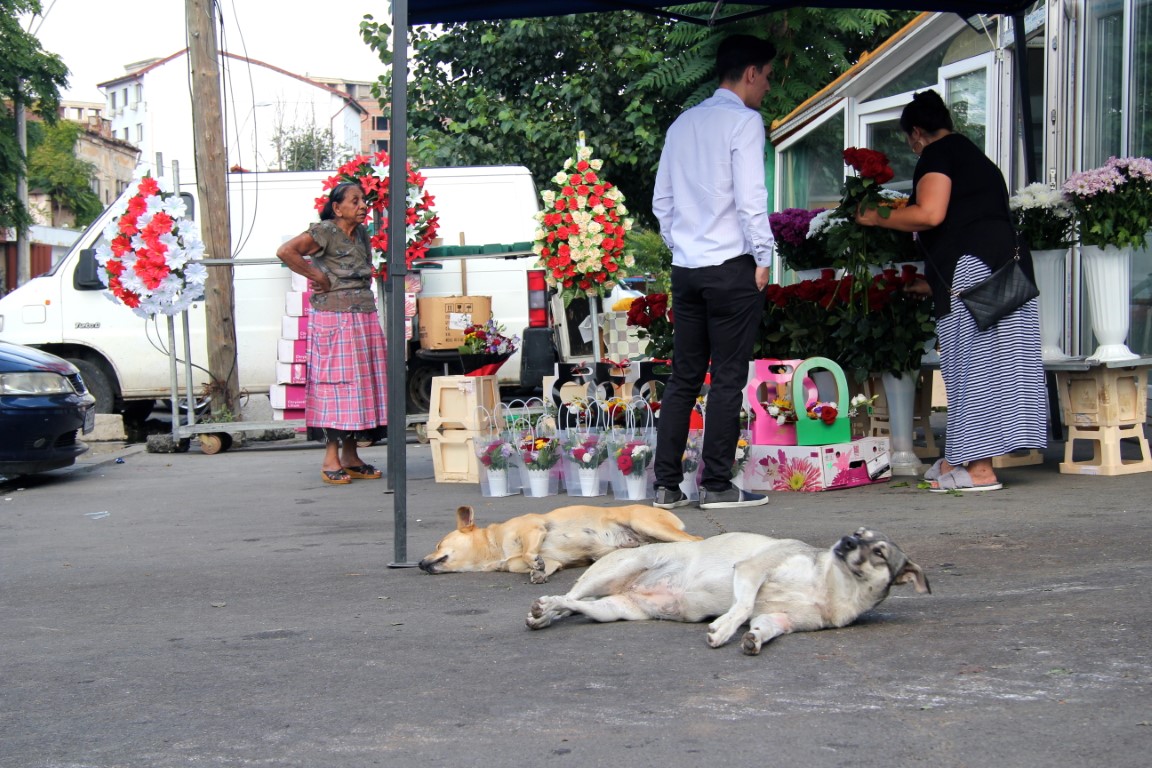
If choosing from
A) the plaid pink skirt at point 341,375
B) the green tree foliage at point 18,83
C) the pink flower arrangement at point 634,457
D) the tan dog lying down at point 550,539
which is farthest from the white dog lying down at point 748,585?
the green tree foliage at point 18,83

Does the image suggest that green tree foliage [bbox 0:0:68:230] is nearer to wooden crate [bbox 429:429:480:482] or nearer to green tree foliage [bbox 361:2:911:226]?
green tree foliage [bbox 361:2:911:226]

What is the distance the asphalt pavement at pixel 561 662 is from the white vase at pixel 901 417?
104 cm

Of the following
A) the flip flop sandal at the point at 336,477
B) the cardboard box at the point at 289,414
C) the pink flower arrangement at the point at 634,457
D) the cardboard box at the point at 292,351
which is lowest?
the flip flop sandal at the point at 336,477

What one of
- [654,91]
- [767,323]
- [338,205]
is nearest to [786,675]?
[767,323]

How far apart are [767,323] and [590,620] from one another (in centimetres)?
366

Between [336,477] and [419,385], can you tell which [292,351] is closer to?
[419,385]

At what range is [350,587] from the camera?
529cm

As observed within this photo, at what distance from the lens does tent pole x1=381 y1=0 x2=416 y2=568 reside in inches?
203

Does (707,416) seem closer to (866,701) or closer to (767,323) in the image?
(767,323)

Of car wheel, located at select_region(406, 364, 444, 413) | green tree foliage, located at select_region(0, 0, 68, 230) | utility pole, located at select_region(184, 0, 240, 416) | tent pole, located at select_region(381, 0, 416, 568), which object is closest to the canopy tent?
tent pole, located at select_region(381, 0, 416, 568)

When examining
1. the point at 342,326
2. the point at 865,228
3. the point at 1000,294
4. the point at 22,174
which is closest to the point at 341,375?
the point at 342,326

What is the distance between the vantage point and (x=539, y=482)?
7.47 meters

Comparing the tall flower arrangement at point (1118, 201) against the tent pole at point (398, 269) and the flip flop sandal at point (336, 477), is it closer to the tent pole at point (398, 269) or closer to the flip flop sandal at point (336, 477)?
the tent pole at point (398, 269)

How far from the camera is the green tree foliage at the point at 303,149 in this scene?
4347 centimetres
